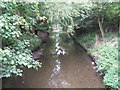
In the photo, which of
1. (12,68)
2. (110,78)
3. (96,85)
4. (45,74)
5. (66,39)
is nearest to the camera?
(12,68)

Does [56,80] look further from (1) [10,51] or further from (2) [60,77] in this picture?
(1) [10,51]

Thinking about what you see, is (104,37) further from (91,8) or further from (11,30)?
(11,30)

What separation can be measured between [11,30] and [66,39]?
9.56 m

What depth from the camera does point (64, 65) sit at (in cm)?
562

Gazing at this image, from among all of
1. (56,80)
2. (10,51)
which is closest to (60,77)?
(56,80)

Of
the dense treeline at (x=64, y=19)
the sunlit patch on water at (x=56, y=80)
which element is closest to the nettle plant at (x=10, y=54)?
the dense treeline at (x=64, y=19)

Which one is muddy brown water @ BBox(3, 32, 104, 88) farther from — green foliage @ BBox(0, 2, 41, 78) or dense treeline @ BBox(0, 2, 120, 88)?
green foliage @ BBox(0, 2, 41, 78)

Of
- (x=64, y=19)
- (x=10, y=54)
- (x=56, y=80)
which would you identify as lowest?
(x=56, y=80)

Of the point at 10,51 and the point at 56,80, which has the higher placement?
the point at 10,51

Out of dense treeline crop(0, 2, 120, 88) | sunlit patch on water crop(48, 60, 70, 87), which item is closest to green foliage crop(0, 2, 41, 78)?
dense treeline crop(0, 2, 120, 88)

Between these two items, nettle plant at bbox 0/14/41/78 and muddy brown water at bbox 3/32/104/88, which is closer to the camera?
nettle plant at bbox 0/14/41/78

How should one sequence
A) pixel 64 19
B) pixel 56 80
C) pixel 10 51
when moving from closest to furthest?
pixel 10 51
pixel 56 80
pixel 64 19

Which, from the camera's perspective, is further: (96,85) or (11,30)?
(96,85)

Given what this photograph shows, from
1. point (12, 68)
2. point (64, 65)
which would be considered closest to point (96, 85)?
point (64, 65)
